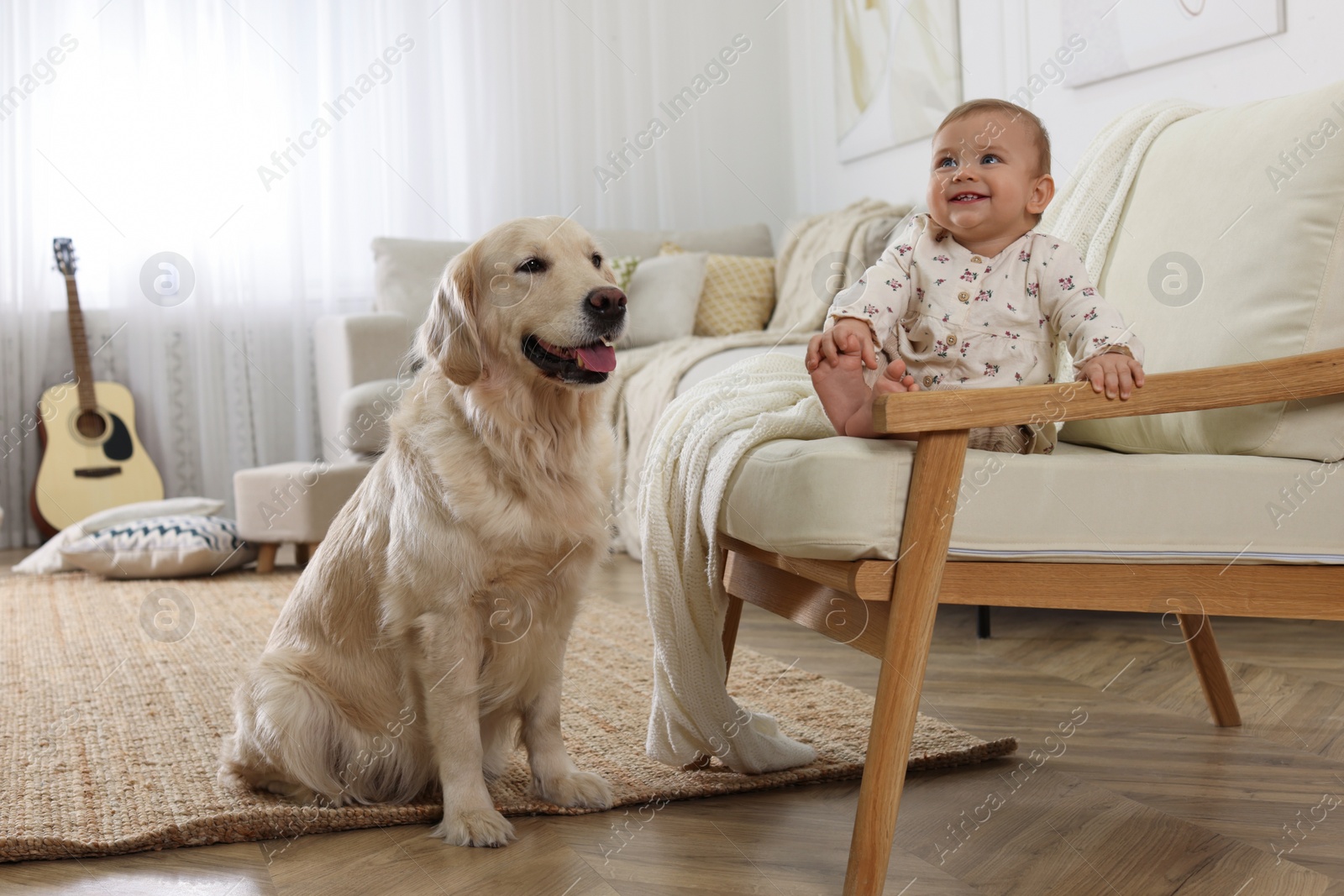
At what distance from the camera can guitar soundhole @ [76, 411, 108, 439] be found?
4.50 meters

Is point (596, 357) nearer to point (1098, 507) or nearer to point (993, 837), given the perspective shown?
point (1098, 507)

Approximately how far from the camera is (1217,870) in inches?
51.3

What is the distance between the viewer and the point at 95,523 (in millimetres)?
3918

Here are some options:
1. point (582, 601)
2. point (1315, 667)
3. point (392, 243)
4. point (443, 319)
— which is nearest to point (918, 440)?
point (582, 601)

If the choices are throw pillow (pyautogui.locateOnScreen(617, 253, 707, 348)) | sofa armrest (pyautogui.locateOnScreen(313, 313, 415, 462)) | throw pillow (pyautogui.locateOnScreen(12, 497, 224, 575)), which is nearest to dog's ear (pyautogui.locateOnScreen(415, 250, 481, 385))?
sofa armrest (pyautogui.locateOnScreen(313, 313, 415, 462))

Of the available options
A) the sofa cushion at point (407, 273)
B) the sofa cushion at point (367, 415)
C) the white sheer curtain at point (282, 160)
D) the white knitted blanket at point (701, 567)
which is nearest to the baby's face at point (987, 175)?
the white knitted blanket at point (701, 567)

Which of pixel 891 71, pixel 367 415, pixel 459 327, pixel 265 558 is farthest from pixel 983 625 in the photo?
pixel 891 71

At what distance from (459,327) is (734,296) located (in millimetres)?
2898

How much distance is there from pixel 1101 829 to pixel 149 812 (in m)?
1.28

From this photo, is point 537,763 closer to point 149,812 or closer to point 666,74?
point 149,812

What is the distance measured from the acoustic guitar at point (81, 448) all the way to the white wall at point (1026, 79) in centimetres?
319

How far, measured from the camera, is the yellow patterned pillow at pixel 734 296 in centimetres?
430

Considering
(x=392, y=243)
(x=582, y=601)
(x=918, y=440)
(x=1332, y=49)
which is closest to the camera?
(x=918, y=440)

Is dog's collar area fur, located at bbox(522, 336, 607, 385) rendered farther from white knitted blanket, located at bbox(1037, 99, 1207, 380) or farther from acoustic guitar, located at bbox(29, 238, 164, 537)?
acoustic guitar, located at bbox(29, 238, 164, 537)
